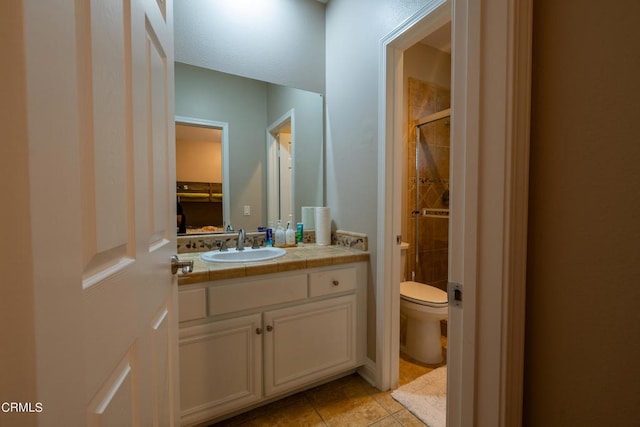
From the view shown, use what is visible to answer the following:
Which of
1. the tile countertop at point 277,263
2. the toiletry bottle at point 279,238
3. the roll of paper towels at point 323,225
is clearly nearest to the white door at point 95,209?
the tile countertop at point 277,263

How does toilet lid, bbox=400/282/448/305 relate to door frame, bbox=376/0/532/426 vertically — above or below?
below

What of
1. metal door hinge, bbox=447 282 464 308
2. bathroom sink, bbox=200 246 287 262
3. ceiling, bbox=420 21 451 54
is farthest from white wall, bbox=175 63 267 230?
ceiling, bbox=420 21 451 54

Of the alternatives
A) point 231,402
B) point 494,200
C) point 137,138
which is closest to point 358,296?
point 231,402

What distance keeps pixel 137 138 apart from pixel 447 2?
138 centimetres

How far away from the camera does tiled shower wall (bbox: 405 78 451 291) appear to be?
7.74 ft

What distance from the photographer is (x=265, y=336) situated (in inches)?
52.9

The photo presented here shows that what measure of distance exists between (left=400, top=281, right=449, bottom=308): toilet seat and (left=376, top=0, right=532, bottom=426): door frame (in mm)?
1161

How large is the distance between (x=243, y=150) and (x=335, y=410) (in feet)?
5.67

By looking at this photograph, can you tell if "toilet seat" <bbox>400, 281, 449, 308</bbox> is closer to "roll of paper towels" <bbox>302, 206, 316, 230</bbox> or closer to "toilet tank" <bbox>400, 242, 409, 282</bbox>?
"toilet tank" <bbox>400, 242, 409, 282</bbox>

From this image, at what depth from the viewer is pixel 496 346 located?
23.1 inches

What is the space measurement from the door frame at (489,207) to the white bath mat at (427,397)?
0.89m

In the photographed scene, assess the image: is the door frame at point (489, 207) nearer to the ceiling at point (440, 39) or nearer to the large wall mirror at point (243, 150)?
the large wall mirror at point (243, 150)

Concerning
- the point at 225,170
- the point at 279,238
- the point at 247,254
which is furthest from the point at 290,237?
the point at 225,170

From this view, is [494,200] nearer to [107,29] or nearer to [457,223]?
[457,223]
